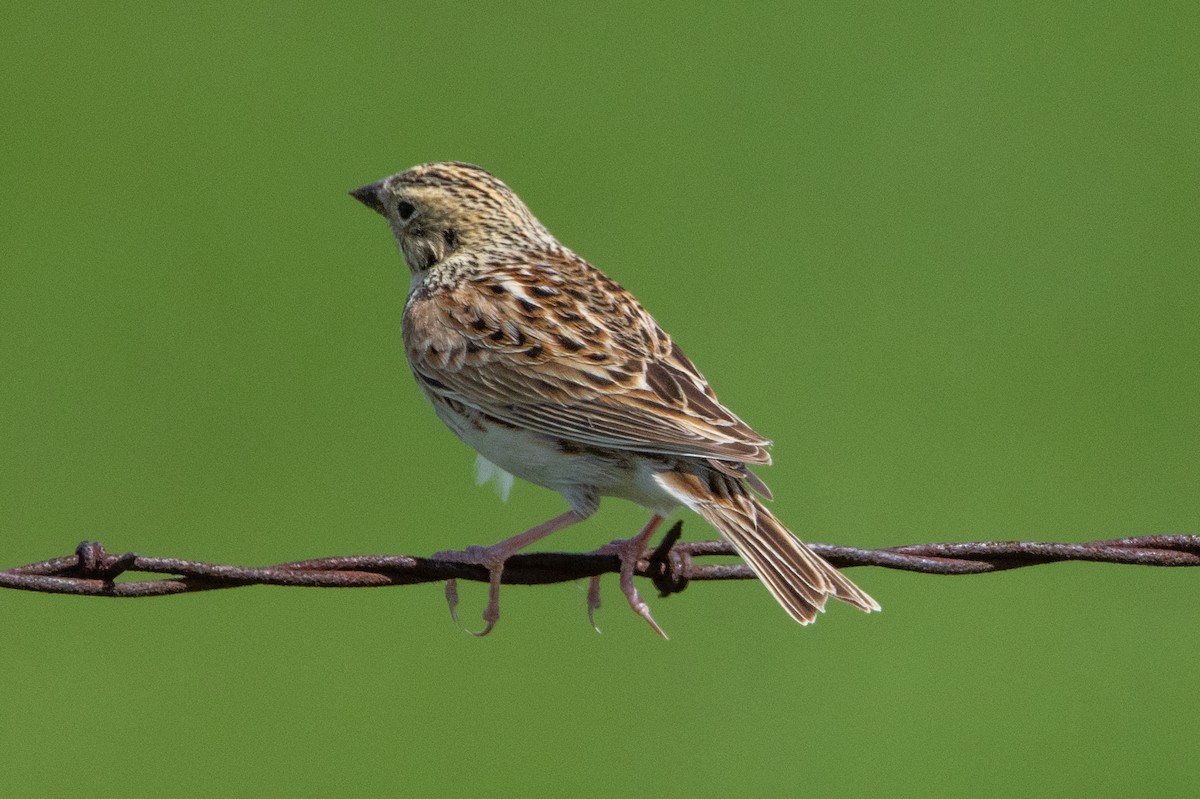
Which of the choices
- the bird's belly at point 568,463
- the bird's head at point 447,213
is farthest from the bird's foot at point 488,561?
the bird's head at point 447,213

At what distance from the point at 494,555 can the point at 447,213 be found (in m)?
2.49

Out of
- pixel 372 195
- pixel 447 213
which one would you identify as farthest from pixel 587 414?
pixel 372 195

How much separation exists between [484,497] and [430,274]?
4.15 metres

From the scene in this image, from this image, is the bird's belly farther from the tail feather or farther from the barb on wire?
the barb on wire

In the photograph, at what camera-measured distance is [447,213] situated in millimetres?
8477

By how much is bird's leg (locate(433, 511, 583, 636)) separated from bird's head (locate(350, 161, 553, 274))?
187cm

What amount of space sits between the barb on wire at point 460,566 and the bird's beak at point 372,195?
318 centimetres

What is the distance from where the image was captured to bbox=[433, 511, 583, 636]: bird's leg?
6.12 m

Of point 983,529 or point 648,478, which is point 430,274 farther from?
point 983,529

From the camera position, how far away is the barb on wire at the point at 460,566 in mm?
5395

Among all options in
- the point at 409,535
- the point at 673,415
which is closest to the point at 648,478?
the point at 673,415

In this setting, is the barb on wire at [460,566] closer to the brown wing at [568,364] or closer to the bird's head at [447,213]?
the brown wing at [568,364]

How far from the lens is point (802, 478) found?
1241cm

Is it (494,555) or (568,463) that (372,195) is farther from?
(494,555)
